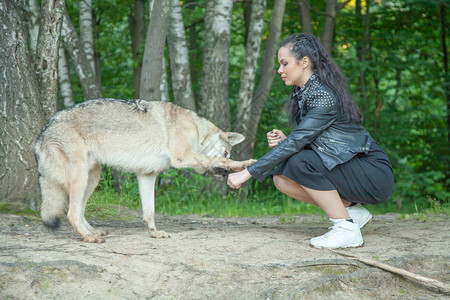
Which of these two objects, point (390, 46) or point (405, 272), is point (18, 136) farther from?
point (390, 46)

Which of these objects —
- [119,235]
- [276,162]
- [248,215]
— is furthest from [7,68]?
[248,215]

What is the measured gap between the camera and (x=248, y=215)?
664 centimetres

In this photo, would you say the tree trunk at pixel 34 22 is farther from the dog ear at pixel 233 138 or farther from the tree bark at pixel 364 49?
the tree bark at pixel 364 49

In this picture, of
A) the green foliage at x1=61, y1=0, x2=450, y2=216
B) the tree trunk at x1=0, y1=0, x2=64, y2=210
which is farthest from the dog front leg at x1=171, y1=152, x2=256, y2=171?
the green foliage at x1=61, y1=0, x2=450, y2=216

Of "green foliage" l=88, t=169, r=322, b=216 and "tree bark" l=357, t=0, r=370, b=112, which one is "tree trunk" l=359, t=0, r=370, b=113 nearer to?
"tree bark" l=357, t=0, r=370, b=112

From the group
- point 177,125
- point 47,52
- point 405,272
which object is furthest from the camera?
point 47,52

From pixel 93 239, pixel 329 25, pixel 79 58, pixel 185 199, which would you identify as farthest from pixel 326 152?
pixel 329 25

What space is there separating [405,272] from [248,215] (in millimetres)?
3709

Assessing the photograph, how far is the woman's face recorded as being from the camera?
12.1ft

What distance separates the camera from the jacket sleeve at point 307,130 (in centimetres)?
358

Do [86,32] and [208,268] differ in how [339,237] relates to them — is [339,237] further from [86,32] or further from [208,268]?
[86,32]

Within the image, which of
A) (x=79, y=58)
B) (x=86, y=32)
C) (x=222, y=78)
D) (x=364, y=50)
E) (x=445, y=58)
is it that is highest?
(x=86, y=32)

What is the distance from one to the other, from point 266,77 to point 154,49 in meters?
2.80

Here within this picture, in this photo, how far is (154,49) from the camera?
675 cm
